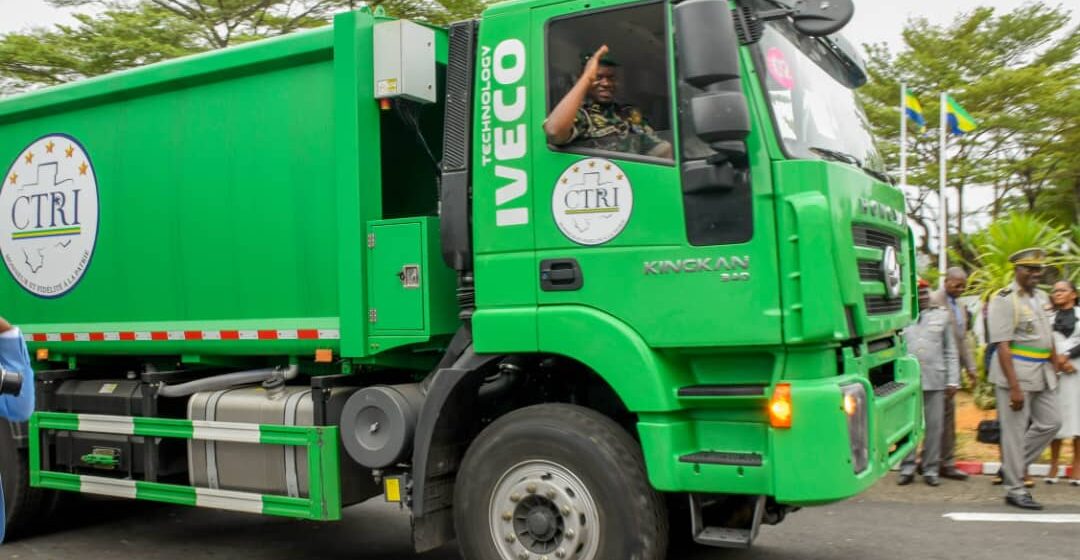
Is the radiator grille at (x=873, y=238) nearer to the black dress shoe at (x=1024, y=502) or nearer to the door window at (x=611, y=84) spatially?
the door window at (x=611, y=84)

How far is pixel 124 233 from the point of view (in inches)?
239

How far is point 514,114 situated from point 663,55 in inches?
30.5

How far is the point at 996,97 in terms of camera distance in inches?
866

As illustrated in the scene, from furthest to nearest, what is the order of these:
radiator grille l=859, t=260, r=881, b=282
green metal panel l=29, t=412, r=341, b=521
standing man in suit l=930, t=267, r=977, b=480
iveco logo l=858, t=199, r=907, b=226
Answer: standing man in suit l=930, t=267, r=977, b=480 → green metal panel l=29, t=412, r=341, b=521 → iveco logo l=858, t=199, r=907, b=226 → radiator grille l=859, t=260, r=881, b=282

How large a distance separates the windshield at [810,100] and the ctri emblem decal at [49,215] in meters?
4.32

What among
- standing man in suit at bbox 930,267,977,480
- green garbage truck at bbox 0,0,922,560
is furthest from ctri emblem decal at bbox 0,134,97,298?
standing man in suit at bbox 930,267,977,480

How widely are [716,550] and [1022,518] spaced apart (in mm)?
2400

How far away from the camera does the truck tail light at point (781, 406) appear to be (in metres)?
3.96

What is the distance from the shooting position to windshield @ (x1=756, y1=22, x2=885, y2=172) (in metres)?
4.20

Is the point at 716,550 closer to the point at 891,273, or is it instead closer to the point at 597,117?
the point at 891,273

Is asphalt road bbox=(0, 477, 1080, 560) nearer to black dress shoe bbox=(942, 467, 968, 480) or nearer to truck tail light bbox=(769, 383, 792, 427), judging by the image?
black dress shoe bbox=(942, 467, 968, 480)

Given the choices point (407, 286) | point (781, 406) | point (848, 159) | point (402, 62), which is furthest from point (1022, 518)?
point (402, 62)

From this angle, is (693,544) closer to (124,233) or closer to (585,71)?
(585,71)

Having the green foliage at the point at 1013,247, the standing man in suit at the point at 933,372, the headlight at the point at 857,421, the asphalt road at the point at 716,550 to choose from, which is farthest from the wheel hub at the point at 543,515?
the green foliage at the point at 1013,247
